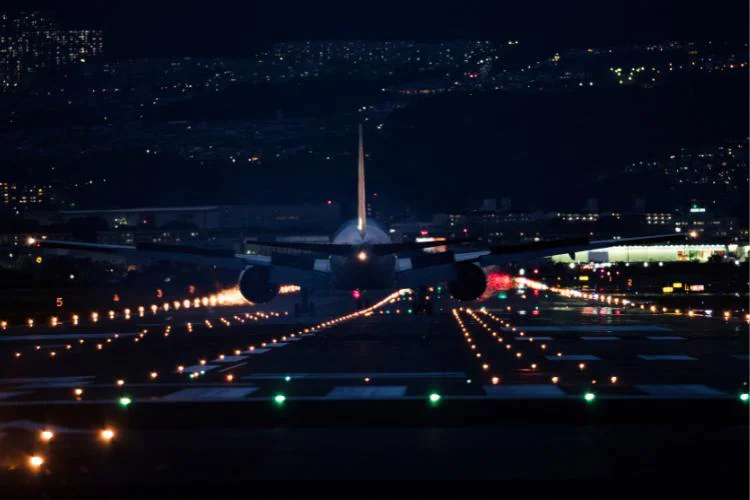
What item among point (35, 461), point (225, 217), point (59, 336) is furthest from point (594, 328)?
point (225, 217)

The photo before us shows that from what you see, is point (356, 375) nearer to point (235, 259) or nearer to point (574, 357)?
point (574, 357)

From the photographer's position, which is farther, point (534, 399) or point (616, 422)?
point (534, 399)

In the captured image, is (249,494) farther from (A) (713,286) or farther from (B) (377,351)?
(A) (713,286)

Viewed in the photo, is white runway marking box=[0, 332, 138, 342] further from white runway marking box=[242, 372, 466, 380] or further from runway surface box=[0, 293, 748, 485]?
white runway marking box=[242, 372, 466, 380]

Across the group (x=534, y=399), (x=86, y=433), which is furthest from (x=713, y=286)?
(x=86, y=433)

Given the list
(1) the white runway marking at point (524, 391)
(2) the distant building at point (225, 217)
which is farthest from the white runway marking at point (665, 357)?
(2) the distant building at point (225, 217)

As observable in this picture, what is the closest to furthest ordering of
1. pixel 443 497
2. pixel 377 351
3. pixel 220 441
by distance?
1. pixel 443 497
2. pixel 220 441
3. pixel 377 351

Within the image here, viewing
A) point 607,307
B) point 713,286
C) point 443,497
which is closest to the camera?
point 443,497
